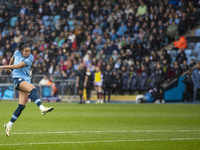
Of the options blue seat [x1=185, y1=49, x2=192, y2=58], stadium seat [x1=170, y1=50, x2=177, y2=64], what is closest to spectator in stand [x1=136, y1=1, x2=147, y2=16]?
stadium seat [x1=170, y1=50, x2=177, y2=64]

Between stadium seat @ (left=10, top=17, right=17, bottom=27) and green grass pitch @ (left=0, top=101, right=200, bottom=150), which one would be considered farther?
stadium seat @ (left=10, top=17, right=17, bottom=27)

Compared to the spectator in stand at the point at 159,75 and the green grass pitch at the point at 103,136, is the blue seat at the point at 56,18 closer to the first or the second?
the spectator in stand at the point at 159,75

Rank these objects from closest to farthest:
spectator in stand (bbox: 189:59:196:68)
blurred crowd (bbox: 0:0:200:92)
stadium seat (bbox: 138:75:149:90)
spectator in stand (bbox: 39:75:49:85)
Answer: spectator in stand (bbox: 189:59:196:68)
stadium seat (bbox: 138:75:149:90)
blurred crowd (bbox: 0:0:200:92)
spectator in stand (bbox: 39:75:49:85)

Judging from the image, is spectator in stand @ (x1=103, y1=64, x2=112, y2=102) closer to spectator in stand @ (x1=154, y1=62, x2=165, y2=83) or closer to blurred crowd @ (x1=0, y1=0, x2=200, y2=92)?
blurred crowd @ (x1=0, y1=0, x2=200, y2=92)

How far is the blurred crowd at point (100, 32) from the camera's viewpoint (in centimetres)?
3091

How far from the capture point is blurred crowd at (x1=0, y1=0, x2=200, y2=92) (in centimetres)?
3091

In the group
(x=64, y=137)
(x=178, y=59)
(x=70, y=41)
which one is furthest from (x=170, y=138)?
(x=70, y=41)

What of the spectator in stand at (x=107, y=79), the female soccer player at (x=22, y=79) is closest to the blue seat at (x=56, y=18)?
the spectator in stand at (x=107, y=79)

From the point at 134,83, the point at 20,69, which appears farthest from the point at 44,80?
the point at 20,69

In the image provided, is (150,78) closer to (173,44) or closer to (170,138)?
(173,44)

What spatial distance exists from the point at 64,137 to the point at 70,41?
81.9 feet

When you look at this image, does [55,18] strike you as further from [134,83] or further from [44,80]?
[134,83]

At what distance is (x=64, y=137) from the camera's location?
37.0 feet

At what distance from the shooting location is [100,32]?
3481 cm
